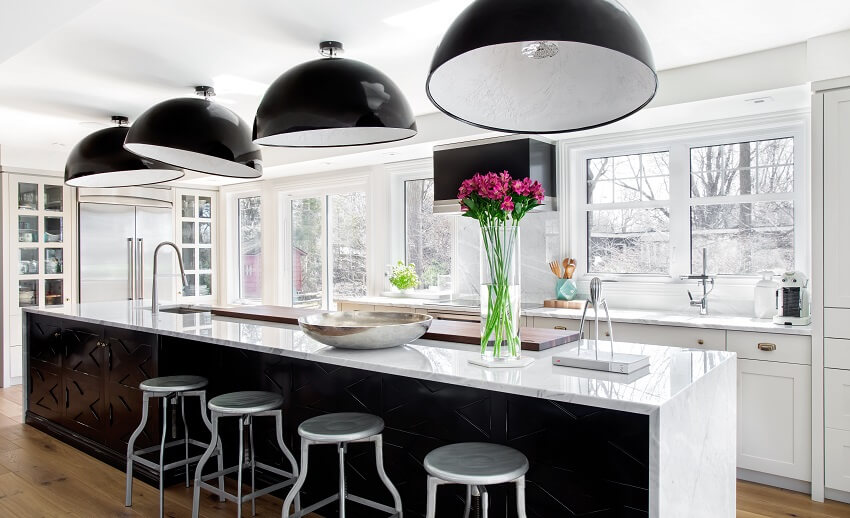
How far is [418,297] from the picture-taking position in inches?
211

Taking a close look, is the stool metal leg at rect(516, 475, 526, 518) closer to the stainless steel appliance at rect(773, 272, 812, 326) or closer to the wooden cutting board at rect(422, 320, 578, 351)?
the wooden cutting board at rect(422, 320, 578, 351)

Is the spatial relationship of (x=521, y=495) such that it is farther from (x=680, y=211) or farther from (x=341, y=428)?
(x=680, y=211)

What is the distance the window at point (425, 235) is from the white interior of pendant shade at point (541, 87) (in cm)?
346

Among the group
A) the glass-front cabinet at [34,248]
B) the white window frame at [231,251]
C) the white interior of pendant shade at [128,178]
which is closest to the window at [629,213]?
the white interior of pendant shade at [128,178]

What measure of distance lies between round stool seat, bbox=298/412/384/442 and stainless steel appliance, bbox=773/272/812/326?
2400 millimetres

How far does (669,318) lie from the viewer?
3.61 meters

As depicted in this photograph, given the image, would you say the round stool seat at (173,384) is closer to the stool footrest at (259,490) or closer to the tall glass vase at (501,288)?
the stool footrest at (259,490)

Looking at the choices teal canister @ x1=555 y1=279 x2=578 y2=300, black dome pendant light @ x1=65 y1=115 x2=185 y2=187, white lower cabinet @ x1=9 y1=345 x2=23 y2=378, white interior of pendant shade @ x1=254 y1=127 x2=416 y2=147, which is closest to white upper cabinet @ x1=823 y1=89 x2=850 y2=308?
teal canister @ x1=555 y1=279 x2=578 y2=300

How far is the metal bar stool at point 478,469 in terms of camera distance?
1.70 m

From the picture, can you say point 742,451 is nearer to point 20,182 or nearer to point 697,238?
point 697,238

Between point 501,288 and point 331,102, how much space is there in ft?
3.58

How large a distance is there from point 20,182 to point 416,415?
5.29 meters

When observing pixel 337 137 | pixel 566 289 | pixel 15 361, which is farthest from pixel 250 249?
pixel 337 137

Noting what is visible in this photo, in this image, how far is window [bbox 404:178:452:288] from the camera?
5445mm
